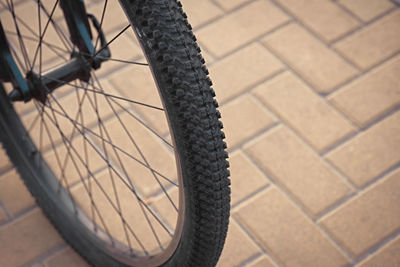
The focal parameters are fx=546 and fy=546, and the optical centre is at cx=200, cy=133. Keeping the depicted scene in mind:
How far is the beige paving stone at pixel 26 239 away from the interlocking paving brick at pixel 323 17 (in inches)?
46.8

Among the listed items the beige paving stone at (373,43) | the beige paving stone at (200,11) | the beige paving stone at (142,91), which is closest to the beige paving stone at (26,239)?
the beige paving stone at (142,91)

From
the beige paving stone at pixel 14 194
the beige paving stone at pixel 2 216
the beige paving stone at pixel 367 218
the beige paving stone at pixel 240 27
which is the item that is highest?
the beige paving stone at pixel 240 27

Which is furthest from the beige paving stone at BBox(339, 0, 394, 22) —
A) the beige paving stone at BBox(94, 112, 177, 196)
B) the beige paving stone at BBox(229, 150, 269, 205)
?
the beige paving stone at BBox(94, 112, 177, 196)

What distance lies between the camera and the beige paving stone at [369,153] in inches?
66.5

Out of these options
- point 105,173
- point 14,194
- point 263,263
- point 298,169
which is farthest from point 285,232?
point 14,194

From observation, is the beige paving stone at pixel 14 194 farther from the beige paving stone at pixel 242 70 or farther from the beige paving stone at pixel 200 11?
the beige paving stone at pixel 200 11

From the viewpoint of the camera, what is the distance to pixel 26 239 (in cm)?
161

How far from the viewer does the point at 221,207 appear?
100cm

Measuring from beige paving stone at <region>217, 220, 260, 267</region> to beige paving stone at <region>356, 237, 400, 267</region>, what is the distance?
0.30 metres

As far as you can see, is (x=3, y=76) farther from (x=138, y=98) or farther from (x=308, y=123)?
(x=308, y=123)

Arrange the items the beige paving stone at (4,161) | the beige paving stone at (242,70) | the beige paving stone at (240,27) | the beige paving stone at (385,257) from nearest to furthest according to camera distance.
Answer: the beige paving stone at (385,257)
the beige paving stone at (4,161)
the beige paving stone at (242,70)
the beige paving stone at (240,27)

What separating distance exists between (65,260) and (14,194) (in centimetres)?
29

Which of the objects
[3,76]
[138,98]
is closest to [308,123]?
[138,98]

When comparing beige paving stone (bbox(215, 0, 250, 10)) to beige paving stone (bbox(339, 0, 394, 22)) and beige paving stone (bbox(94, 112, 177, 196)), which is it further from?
beige paving stone (bbox(94, 112, 177, 196))
